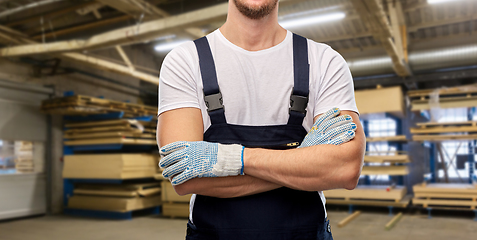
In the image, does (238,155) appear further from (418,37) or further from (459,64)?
(418,37)

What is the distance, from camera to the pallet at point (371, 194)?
30.5 ft

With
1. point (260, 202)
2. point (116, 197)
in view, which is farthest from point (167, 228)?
point (260, 202)

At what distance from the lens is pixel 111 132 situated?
9117mm

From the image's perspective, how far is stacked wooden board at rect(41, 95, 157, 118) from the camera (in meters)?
8.96

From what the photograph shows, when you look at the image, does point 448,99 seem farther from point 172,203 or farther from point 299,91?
point 299,91

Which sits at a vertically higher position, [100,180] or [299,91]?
[299,91]

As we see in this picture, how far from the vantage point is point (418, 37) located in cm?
1152

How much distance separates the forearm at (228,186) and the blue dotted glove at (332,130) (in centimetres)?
23

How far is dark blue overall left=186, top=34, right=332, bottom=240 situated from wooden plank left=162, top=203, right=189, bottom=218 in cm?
774

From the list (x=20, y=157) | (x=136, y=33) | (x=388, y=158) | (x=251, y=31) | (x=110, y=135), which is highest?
(x=136, y=33)

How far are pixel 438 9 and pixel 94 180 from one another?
9.84 metres

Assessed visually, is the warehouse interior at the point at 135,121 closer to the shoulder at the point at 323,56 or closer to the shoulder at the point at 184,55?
the shoulder at the point at 184,55

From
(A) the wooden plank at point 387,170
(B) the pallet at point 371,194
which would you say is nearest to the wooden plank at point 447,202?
(B) the pallet at point 371,194

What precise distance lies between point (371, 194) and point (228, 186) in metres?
9.08
